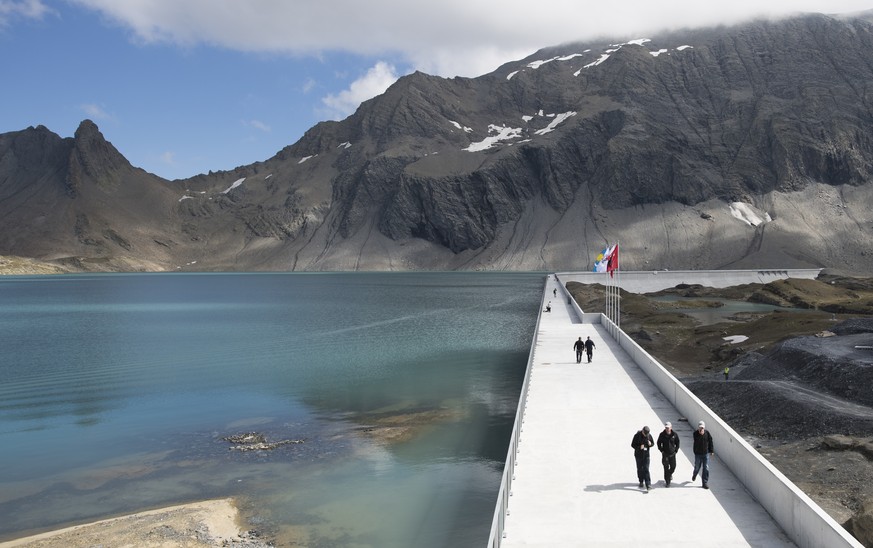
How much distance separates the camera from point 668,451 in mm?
15547

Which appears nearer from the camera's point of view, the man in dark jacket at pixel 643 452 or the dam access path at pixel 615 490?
the dam access path at pixel 615 490

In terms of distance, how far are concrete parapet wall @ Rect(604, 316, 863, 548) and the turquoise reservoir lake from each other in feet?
20.1

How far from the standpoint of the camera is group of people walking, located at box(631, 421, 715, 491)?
1494 cm

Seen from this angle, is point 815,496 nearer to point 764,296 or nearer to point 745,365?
point 745,365

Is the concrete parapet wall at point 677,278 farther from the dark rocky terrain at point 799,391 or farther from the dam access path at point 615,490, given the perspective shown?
the dam access path at point 615,490

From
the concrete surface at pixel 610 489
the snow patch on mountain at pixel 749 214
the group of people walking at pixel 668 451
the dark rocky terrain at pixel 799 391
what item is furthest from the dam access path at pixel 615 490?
the snow patch on mountain at pixel 749 214

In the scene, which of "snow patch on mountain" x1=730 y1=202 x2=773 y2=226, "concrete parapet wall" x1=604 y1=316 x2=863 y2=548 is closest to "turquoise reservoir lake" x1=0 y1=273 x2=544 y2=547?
"concrete parapet wall" x1=604 y1=316 x2=863 y2=548

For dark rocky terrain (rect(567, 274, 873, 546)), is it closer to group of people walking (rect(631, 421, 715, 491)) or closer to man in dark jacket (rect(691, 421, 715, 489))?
man in dark jacket (rect(691, 421, 715, 489))

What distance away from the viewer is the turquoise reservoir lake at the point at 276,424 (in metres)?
19.2

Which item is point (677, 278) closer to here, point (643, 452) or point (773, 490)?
point (643, 452)

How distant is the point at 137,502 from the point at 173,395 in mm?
16235

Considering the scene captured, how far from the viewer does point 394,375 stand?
4022cm

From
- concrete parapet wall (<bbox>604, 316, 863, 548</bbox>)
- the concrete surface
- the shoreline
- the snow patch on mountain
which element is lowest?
the shoreline

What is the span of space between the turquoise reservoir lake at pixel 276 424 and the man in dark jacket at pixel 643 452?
4.42 meters
